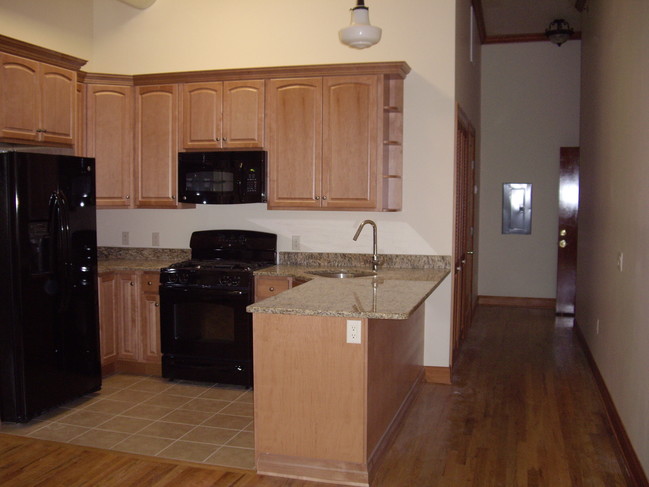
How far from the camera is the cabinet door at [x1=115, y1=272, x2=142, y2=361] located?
193 inches

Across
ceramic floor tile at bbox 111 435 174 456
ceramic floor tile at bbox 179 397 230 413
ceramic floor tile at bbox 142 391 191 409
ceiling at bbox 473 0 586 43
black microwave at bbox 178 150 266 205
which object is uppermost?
ceiling at bbox 473 0 586 43

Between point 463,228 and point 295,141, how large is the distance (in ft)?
6.41

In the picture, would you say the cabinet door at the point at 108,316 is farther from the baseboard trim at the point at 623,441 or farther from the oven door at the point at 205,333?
the baseboard trim at the point at 623,441

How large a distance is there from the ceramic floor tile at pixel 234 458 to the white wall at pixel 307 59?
1823 mm

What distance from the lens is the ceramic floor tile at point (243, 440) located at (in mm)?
3605

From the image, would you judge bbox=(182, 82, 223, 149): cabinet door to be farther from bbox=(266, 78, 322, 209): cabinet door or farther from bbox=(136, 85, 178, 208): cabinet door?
bbox=(266, 78, 322, 209): cabinet door

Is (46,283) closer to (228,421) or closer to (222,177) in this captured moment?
(228,421)

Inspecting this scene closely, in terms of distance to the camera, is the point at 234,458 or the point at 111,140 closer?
the point at 234,458

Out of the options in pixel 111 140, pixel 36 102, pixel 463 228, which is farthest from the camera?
pixel 463 228

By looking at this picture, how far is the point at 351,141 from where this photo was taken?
4613mm

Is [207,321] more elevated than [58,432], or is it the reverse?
[207,321]

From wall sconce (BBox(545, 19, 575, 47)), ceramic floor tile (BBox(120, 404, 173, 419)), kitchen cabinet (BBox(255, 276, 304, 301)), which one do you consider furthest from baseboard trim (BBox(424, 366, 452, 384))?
wall sconce (BBox(545, 19, 575, 47))

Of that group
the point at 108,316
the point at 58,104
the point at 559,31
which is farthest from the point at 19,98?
the point at 559,31

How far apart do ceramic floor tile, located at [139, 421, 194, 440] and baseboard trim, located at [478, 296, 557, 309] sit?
17.2ft
